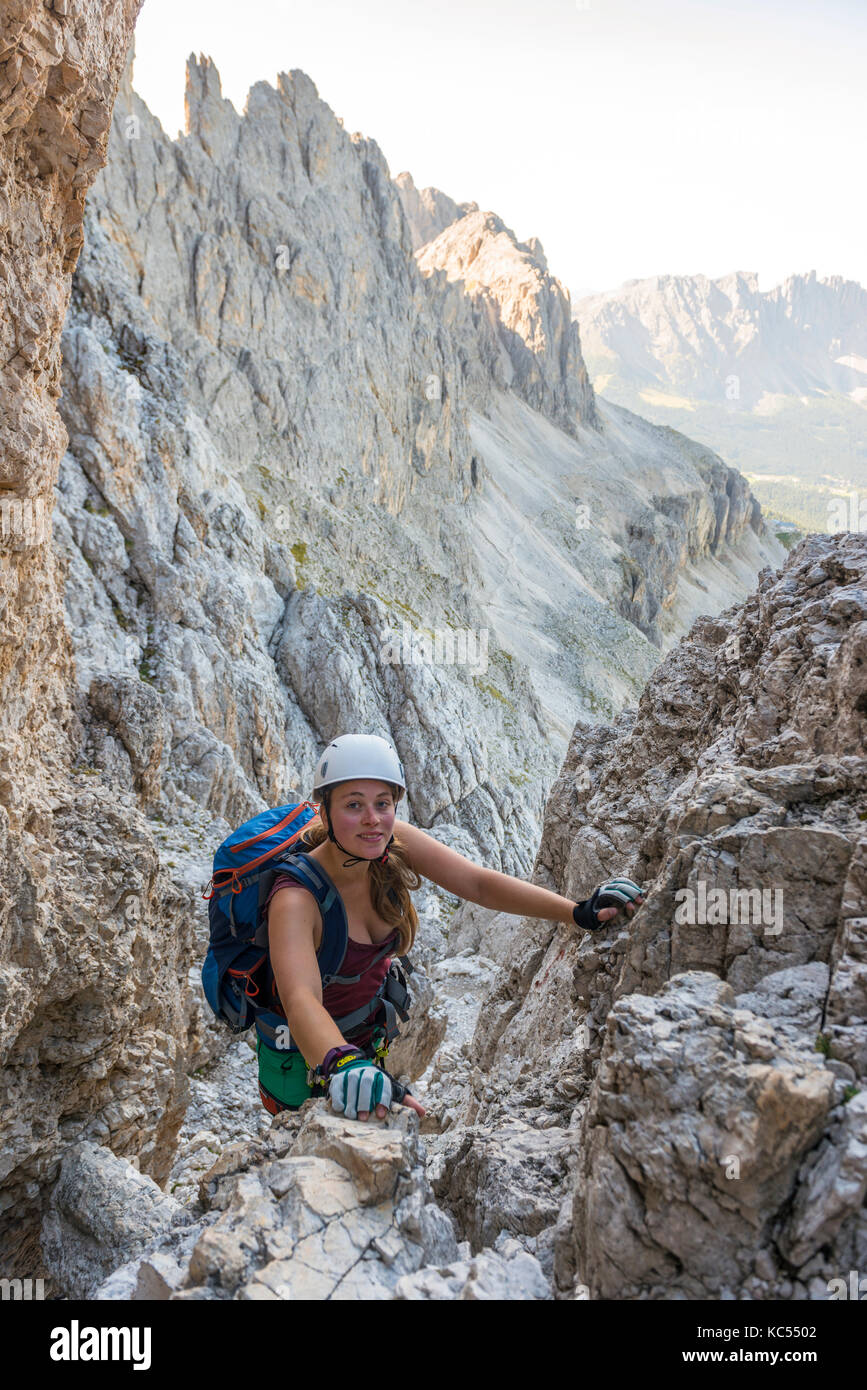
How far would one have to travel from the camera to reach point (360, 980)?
5.86 m

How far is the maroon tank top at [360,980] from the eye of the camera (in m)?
5.75

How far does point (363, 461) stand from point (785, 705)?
66.6 metres

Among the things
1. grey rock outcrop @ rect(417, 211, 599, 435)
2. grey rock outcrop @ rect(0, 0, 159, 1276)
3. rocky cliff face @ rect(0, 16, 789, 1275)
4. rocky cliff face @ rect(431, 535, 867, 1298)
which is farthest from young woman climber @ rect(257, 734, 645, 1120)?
grey rock outcrop @ rect(417, 211, 599, 435)

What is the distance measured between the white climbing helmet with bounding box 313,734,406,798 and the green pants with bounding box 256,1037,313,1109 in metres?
1.98

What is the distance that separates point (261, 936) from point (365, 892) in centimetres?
80

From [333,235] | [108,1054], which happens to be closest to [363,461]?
[333,235]

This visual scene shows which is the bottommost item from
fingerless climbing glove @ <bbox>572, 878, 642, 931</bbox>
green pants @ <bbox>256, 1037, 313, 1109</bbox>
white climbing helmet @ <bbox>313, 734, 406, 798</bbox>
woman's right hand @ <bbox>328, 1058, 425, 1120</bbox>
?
green pants @ <bbox>256, 1037, 313, 1109</bbox>

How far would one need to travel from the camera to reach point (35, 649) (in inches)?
360

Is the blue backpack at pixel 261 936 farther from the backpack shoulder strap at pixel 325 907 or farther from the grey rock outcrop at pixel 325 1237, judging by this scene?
the grey rock outcrop at pixel 325 1237

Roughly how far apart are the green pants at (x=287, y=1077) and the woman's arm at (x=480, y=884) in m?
1.64

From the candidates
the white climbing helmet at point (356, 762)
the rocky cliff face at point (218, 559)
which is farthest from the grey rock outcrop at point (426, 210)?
the white climbing helmet at point (356, 762)

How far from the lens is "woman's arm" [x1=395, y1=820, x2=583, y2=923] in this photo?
19.4ft

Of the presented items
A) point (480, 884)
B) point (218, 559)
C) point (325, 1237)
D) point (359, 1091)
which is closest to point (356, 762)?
point (480, 884)

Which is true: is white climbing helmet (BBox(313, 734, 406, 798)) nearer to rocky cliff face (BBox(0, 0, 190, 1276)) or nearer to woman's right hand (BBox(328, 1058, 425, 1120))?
woman's right hand (BBox(328, 1058, 425, 1120))
